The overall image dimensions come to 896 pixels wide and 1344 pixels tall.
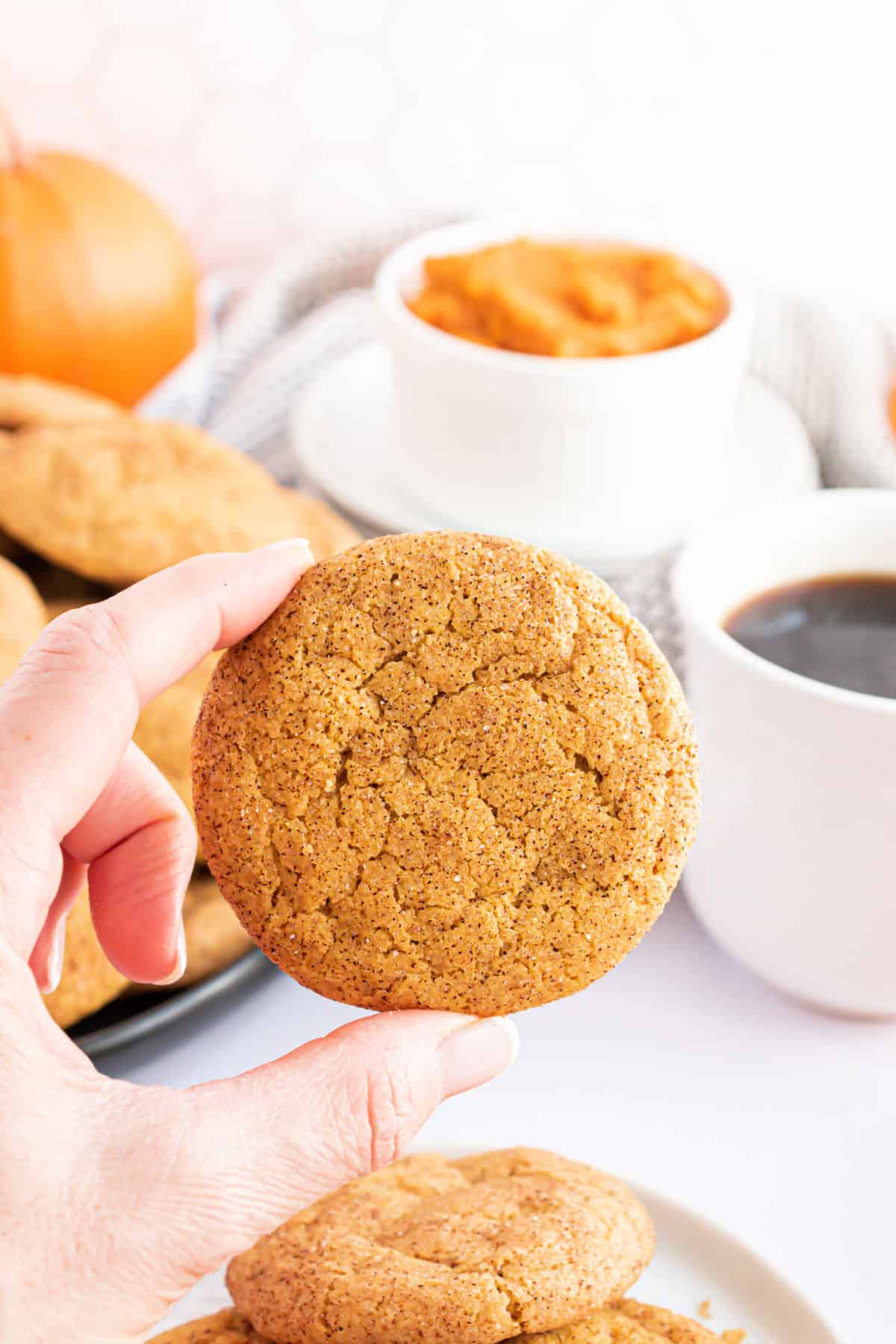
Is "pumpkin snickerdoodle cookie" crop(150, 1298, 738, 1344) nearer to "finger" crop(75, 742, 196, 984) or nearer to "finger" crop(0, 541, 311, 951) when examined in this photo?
"finger" crop(75, 742, 196, 984)

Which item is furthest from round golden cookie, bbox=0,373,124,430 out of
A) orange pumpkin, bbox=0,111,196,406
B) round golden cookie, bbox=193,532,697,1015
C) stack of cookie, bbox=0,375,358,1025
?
round golden cookie, bbox=193,532,697,1015

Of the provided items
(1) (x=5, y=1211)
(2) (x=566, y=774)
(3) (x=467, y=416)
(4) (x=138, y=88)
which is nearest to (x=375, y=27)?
(4) (x=138, y=88)

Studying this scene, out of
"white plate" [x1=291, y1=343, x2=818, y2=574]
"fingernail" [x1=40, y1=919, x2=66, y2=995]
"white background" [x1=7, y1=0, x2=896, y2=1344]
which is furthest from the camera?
"white background" [x1=7, y1=0, x2=896, y2=1344]

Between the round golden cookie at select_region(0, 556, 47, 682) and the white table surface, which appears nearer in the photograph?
the white table surface

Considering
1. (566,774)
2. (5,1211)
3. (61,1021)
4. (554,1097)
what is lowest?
(554,1097)

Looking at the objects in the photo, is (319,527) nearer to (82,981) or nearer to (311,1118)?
(82,981)

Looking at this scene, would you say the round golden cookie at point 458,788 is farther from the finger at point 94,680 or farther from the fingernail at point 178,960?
the fingernail at point 178,960

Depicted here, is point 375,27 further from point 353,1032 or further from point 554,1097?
point 353,1032

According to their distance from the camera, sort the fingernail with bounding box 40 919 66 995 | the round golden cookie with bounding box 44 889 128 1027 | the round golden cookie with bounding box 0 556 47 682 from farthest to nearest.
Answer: the round golden cookie with bounding box 0 556 47 682, the round golden cookie with bounding box 44 889 128 1027, the fingernail with bounding box 40 919 66 995
